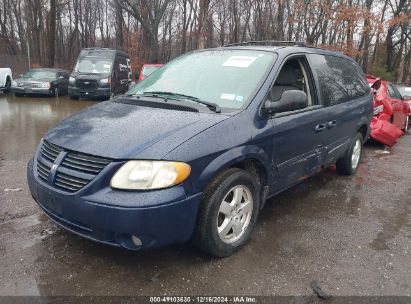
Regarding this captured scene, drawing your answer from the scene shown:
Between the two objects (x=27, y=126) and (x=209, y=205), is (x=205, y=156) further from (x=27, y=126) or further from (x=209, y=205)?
(x=27, y=126)

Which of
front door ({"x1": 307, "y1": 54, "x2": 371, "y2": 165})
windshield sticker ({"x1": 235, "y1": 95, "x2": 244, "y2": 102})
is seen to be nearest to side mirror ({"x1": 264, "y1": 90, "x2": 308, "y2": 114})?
windshield sticker ({"x1": 235, "y1": 95, "x2": 244, "y2": 102})

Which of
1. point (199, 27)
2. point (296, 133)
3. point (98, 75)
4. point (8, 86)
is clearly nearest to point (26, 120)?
point (98, 75)

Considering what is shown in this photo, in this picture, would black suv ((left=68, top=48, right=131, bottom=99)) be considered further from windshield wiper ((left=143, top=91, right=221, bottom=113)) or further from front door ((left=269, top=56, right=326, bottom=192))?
front door ((left=269, top=56, right=326, bottom=192))

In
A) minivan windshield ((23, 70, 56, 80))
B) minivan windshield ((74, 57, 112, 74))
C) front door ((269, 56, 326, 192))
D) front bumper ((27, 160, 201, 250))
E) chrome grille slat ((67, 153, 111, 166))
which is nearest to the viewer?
front bumper ((27, 160, 201, 250))

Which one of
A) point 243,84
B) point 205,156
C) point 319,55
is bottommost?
point 205,156

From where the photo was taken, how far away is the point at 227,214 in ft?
10.3

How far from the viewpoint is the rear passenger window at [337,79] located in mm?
4324

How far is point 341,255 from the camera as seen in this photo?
3354mm

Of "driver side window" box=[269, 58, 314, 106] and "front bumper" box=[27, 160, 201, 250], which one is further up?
"driver side window" box=[269, 58, 314, 106]

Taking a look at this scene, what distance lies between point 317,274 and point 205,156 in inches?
52.3

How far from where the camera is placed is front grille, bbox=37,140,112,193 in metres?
2.65

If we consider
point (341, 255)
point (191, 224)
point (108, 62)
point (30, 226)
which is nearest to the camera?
point (191, 224)

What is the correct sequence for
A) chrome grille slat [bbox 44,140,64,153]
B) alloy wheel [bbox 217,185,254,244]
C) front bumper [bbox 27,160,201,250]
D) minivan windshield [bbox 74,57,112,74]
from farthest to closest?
minivan windshield [bbox 74,57,112,74] → alloy wheel [bbox 217,185,254,244] → chrome grille slat [bbox 44,140,64,153] → front bumper [bbox 27,160,201,250]

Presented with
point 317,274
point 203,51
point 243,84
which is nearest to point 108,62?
point 203,51
